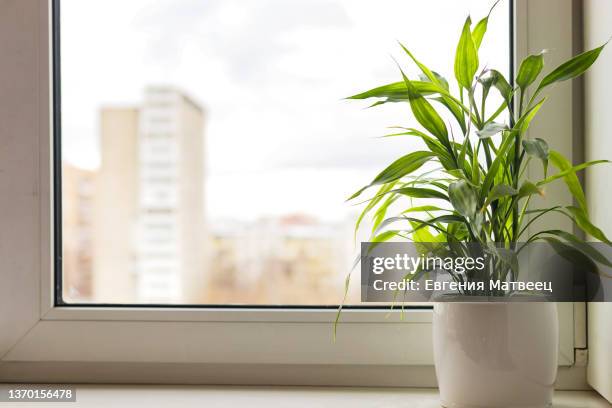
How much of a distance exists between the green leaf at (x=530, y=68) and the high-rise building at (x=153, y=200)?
1552mm

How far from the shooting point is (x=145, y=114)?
7.44ft

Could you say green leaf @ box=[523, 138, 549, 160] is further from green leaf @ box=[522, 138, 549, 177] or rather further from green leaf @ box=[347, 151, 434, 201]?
green leaf @ box=[347, 151, 434, 201]

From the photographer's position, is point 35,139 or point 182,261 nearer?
point 35,139

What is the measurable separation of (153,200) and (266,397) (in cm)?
142

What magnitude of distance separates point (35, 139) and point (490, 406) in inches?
29.1

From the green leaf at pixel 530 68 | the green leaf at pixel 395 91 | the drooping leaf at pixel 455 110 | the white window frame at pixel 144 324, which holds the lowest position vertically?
the white window frame at pixel 144 324

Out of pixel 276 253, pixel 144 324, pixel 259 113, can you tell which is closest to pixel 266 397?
pixel 144 324

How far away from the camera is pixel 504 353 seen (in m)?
0.67

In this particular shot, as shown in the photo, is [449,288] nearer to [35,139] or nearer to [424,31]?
[424,31]

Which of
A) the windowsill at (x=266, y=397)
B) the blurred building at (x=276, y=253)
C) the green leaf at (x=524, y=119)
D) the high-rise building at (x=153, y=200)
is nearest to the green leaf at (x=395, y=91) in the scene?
the green leaf at (x=524, y=119)

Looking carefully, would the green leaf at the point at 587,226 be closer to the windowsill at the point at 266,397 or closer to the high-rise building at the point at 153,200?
the windowsill at the point at 266,397

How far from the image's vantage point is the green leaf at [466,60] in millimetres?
695

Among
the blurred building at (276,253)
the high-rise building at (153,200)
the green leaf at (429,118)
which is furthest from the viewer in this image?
the high-rise building at (153,200)

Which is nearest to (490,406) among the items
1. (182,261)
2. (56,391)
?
(56,391)
